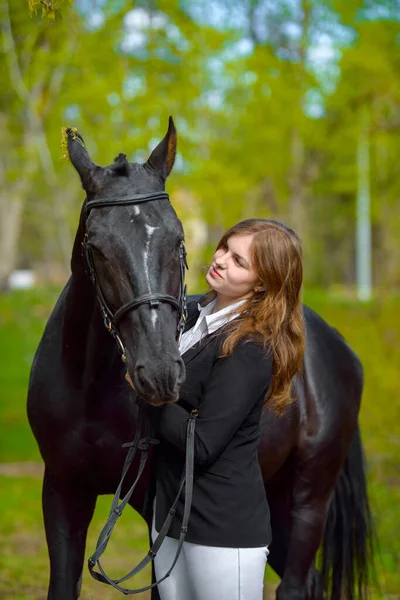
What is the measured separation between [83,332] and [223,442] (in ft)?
2.71

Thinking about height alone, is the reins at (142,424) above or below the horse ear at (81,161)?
below

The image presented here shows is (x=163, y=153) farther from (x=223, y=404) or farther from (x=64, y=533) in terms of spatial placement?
(x=64, y=533)

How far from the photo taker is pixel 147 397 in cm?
213

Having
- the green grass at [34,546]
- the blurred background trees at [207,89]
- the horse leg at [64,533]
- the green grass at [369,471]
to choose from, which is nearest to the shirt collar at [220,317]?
the horse leg at [64,533]

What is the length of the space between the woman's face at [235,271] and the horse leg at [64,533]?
3.44 ft

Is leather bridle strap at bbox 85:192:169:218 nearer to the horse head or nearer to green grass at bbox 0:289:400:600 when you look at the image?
the horse head

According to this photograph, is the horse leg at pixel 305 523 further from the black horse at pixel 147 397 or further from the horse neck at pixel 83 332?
the horse neck at pixel 83 332

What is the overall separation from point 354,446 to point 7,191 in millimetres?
10550

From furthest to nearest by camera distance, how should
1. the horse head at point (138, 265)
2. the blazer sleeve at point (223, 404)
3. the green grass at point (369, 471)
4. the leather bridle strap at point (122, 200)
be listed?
1. the green grass at point (369, 471)
2. the leather bridle strap at point (122, 200)
3. the blazer sleeve at point (223, 404)
4. the horse head at point (138, 265)

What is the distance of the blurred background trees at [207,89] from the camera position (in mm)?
8195

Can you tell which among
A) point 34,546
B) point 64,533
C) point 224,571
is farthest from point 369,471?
point 224,571

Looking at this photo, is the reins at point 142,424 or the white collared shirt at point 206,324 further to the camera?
the white collared shirt at point 206,324

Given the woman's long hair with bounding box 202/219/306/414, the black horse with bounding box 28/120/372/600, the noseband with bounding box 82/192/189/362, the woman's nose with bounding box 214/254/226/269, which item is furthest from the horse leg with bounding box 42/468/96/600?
the woman's nose with bounding box 214/254/226/269

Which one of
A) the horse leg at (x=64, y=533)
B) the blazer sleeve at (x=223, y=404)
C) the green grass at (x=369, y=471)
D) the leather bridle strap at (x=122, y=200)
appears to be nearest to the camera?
the blazer sleeve at (x=223, y=404)
